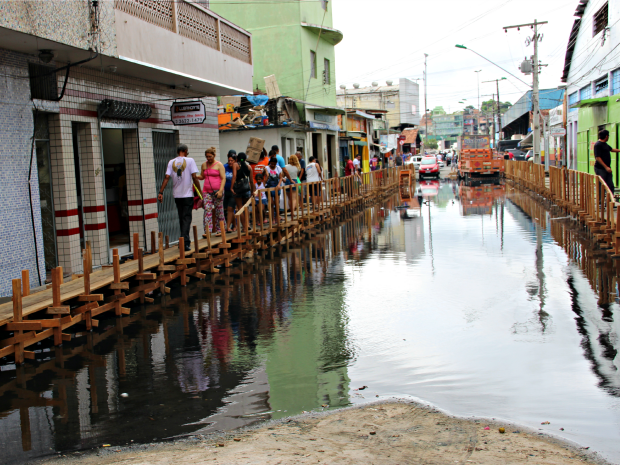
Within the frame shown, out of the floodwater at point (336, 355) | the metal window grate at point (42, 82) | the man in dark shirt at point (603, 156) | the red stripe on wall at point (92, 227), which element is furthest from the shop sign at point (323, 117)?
the metal window grate at point (42, 82)

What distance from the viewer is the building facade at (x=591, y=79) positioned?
23.5 meters

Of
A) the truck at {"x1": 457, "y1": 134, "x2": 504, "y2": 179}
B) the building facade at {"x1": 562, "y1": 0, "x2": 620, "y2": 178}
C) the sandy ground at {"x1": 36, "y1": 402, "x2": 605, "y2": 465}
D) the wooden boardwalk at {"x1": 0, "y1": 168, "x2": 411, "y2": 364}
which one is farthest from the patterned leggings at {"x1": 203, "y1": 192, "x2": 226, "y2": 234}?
the truck at {"x1": 457, "y1": 134, "x2": 504, "y2": 179}

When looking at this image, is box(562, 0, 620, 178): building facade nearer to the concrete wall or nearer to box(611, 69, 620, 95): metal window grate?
box(611, 69, 620, 95): metal window grate

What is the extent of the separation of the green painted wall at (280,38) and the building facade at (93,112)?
47.5 feet

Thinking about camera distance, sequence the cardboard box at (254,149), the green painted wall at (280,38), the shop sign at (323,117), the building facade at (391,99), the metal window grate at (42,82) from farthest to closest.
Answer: the building facade at (391,99) → the shop sign at (323,117) → the green painted wall at (280,38) → the cardboard box at (254,149) → the metal window grate at (42,82)

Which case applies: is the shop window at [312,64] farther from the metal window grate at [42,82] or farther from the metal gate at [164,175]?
the metal window grate at [42,82]

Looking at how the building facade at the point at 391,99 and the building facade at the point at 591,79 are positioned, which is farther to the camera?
the building facade at the point at 391,99

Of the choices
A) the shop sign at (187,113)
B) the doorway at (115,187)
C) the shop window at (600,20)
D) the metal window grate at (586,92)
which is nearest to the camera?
the shop sign at (187,113)

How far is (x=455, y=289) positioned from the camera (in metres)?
9.14

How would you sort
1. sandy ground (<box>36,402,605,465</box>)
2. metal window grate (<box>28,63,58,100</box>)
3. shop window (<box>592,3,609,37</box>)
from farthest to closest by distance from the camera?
1. shop window (<box>592,3,609,37</box>)
2. metal window grate (<box>28,63,58,100</box>)
3. sandy ground (<box>36,402,605,465</box>)

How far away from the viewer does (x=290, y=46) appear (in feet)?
99.9

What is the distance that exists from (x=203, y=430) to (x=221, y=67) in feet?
38.4

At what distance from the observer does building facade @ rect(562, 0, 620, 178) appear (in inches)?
925

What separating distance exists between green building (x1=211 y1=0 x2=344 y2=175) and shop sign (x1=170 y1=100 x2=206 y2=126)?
47.8ft
